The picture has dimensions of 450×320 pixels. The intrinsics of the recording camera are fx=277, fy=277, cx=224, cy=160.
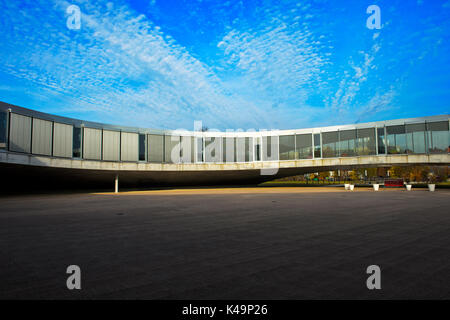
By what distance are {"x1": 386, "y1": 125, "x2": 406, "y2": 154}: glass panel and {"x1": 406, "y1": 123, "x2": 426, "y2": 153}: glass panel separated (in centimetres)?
49

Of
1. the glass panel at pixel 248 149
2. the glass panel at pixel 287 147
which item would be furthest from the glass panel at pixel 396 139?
the glass panel at pixel 248 149

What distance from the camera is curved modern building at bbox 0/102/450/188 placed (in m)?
28.2

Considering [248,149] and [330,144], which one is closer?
[330,144]

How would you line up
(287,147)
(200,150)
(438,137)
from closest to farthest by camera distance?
1. (438,137)
2. (200,150)
3. (287,147)

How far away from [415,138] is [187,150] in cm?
3238

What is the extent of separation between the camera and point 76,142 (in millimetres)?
33375

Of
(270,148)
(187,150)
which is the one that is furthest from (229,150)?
(187,150)

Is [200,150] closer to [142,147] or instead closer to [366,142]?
[142,147]

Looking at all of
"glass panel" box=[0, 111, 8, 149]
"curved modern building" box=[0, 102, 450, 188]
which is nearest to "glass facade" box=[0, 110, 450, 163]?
"curved modern building" box=[0, 102, 450, 188]

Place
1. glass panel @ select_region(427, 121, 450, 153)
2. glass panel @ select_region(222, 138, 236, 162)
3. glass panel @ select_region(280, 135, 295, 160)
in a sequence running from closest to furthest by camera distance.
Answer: glass panel @ select_region(427, 121, 450, 153)
glass panel @ select_region(280, 135, 295, 160)
glass panel @ select_region(222, 138, 236, 162)

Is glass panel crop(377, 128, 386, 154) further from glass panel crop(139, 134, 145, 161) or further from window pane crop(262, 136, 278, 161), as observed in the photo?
glass panel crop(139, 134, 145, 161)
